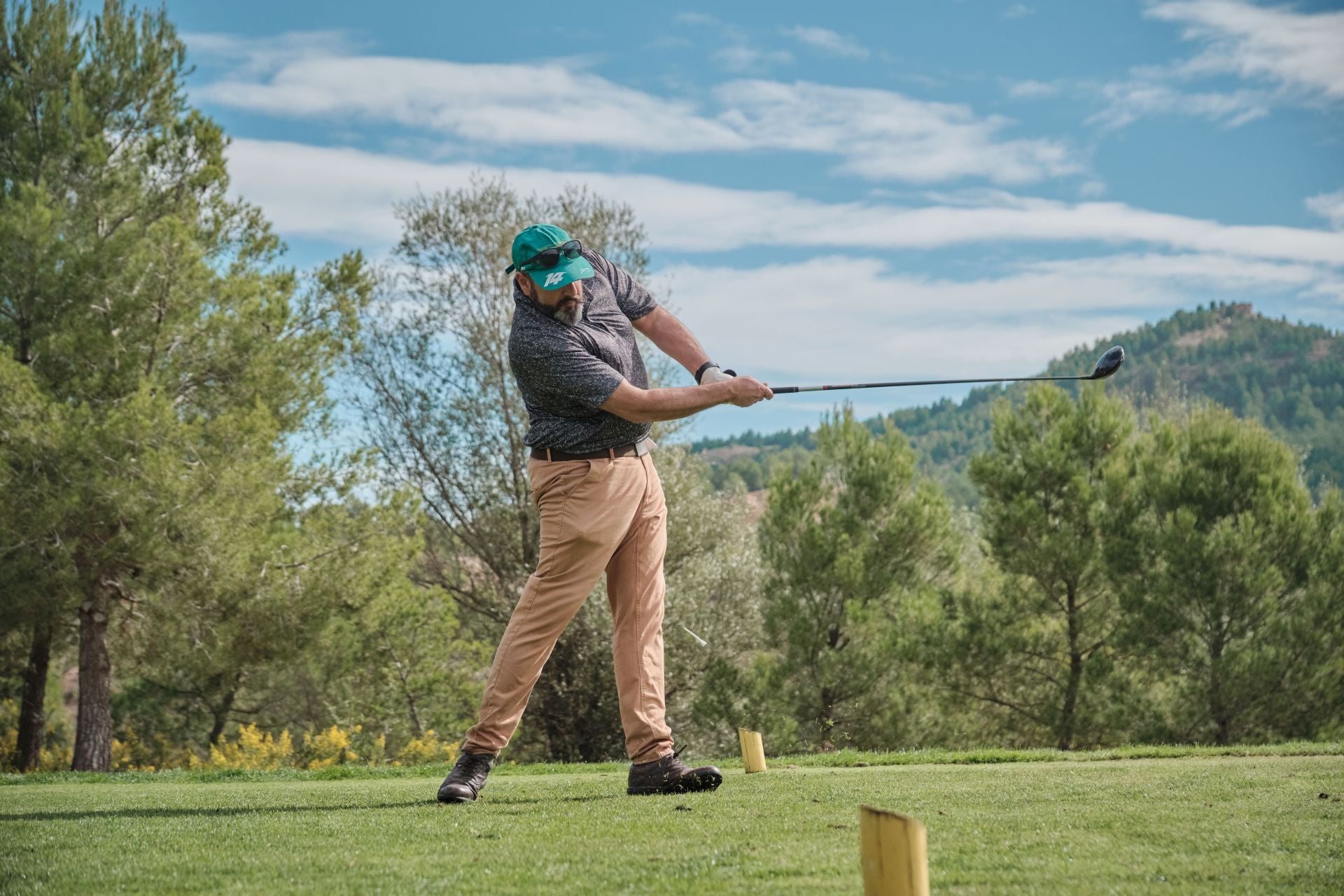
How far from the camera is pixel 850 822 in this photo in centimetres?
347

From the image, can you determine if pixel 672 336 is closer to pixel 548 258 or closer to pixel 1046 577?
pixel 548 258

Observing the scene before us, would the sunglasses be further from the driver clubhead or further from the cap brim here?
the driver clubhead

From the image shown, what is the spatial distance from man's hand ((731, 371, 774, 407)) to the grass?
59.8 inches

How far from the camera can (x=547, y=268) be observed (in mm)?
4676

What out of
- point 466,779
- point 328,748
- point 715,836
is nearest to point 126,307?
point 328,748

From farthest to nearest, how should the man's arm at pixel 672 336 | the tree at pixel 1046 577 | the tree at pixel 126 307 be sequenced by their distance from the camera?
the tree at pixel 1046 577 < the tree at pixel 126 307 < the man's arm at pixel 672 336

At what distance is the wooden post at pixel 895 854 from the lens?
201cm

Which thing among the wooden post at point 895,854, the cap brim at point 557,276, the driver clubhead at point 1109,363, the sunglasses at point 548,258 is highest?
the sunglasses at point 548,258

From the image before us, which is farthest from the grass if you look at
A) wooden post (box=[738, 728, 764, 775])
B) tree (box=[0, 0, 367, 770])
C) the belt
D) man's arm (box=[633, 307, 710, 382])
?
tree (box=[0, 0, 367, 770])

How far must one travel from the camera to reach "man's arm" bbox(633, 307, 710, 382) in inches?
210

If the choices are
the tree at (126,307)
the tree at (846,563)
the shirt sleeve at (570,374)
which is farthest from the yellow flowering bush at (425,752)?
the shirt sleeve at (570,374)

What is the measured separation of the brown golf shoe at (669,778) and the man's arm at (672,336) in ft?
5.58

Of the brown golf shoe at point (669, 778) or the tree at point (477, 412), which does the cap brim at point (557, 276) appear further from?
the tree at point (477, 412)

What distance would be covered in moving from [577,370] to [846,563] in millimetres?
23150
